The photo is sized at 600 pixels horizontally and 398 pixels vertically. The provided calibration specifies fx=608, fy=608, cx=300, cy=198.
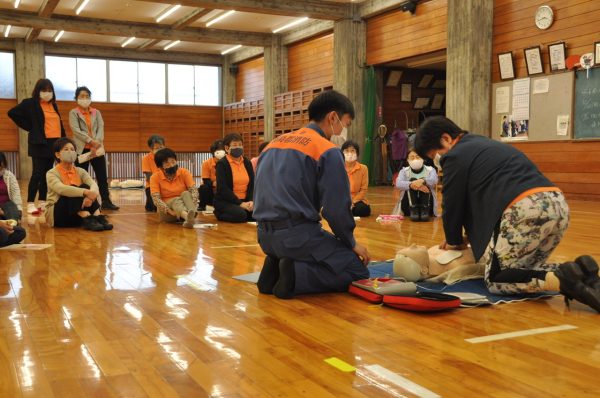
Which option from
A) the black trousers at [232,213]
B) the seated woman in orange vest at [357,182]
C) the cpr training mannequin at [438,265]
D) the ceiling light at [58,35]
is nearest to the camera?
the cpr training mannequin at [438,265]

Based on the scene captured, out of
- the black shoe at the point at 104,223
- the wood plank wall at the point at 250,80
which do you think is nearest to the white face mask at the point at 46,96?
the black shoe at the point at 104,223

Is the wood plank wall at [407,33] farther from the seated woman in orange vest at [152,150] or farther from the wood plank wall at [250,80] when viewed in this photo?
the seated woman in orange vest at [152,150]

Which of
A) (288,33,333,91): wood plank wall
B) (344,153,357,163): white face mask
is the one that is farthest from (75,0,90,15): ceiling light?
(344,153,357,163): white face mask

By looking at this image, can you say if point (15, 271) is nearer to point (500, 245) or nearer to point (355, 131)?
point (500, 245)

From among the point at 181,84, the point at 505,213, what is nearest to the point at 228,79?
the point at 181,84

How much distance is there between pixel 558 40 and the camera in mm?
8570

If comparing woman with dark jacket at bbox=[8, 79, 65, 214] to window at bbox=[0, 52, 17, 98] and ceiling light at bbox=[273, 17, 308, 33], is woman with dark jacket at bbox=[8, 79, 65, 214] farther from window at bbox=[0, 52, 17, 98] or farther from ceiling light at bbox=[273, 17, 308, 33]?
window at bbox=[0, 52, 17, 98]

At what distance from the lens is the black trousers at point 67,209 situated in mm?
5617

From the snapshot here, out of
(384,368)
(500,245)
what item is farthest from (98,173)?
(384,368)

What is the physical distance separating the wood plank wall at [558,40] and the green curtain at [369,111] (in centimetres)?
357

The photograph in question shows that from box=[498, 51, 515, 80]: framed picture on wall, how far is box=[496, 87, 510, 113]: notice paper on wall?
0.60 ft

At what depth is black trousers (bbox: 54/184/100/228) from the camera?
562 cm

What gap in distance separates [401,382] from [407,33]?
1078cm

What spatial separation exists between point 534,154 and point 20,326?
A: 8.18 meters
